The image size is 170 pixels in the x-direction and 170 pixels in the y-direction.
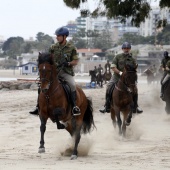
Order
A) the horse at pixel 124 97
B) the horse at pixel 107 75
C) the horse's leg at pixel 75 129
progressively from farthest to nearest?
1. the horse at pixel 107 75
2. the horse at pixel 124 97
3. the horse's leg at pixel 75 129

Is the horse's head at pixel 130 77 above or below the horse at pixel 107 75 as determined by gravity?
above

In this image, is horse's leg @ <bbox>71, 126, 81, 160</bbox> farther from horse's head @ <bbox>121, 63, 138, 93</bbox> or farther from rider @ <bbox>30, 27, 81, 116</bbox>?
horse's head @ <bbox>121, 63, 138, 93</bbox>

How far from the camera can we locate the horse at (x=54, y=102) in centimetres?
1208

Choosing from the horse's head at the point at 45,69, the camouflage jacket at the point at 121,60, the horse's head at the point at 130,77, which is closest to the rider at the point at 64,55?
the horse's head at the point at 45,69

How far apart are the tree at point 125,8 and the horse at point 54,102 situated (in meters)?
12.7

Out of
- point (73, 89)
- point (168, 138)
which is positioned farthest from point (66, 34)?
point (168, 138)

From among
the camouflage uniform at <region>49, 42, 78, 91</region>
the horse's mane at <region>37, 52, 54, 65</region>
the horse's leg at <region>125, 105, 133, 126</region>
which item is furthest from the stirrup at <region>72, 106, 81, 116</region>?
the horse's leg at <region>125, 105, 133, 126</region>

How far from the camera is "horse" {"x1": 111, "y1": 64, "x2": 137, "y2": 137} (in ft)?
52.7

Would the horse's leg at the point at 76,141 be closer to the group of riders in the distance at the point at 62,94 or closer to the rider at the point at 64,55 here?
the group of riders in the distance at the point at 62,94

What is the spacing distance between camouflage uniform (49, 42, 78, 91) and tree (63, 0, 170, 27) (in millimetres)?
12557

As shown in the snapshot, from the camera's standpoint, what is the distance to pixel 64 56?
1279 cm

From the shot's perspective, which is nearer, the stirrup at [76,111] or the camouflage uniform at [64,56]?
the stirrup at [76,111]

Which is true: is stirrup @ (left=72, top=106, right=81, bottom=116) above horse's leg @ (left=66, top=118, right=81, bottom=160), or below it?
above

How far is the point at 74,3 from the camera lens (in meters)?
25.7
